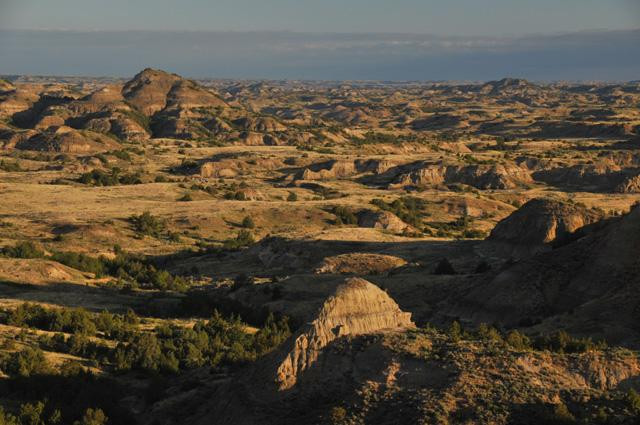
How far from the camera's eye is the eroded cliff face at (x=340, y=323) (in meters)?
22.3

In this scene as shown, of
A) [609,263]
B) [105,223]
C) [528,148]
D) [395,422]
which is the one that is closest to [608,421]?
[395,422]

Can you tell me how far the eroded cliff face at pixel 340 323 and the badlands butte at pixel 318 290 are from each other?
0.21ft

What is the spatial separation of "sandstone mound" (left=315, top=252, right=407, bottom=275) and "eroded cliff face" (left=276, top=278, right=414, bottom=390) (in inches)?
883

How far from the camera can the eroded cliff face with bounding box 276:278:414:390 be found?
22.3m

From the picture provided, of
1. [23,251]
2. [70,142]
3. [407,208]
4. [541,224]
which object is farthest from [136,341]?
[70,142]

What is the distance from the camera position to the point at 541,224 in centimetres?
4900

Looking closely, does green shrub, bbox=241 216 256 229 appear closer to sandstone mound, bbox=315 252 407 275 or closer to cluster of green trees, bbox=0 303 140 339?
sandstone mound, bbox=315 252 407 275

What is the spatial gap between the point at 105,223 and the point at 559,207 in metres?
40.3

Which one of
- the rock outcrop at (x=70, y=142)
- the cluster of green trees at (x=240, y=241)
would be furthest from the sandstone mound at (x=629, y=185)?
the rock outcrop at (x=70, y=142)

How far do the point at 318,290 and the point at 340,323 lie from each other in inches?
749

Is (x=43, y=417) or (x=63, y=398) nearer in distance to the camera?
(x=43, y=417)

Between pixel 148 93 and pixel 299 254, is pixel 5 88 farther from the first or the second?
pixel 299 254

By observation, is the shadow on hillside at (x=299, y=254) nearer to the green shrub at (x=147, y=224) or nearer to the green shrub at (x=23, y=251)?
the green shrub at (x=147, y=224)

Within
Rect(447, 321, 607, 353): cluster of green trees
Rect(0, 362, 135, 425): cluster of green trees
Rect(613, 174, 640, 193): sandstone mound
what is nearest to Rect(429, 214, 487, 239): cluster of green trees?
Rect(613, 174, 640, 193): sandstone mound
